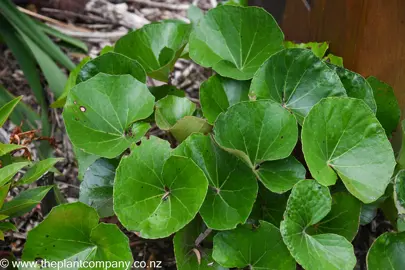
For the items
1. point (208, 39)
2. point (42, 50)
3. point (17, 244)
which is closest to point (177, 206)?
point (208, 39)

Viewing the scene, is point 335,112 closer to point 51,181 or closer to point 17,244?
point 51,181

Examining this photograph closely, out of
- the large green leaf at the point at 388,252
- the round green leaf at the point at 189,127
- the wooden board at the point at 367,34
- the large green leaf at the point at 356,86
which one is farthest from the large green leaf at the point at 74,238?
the wooden board at the point at 367,34

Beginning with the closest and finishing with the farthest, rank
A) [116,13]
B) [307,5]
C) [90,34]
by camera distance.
Result: [307,5]
[90,34]
[116,13]

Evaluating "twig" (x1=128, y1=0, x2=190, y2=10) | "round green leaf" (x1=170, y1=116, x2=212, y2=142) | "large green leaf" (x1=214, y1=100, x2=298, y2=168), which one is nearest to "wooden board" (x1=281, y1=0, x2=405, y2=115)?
"large green leaf" (x1=214, y1=100, x2=298, y2=168)

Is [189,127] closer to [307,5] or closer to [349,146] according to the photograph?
[349,146]

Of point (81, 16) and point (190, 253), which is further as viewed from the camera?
point (81, 16)

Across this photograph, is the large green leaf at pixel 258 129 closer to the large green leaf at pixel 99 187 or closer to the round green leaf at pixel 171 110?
the round green leaf at pixel 171 110

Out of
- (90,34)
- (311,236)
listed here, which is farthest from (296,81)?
(90,34)

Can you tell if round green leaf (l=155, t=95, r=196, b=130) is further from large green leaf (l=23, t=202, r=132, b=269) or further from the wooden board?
the wooden board
